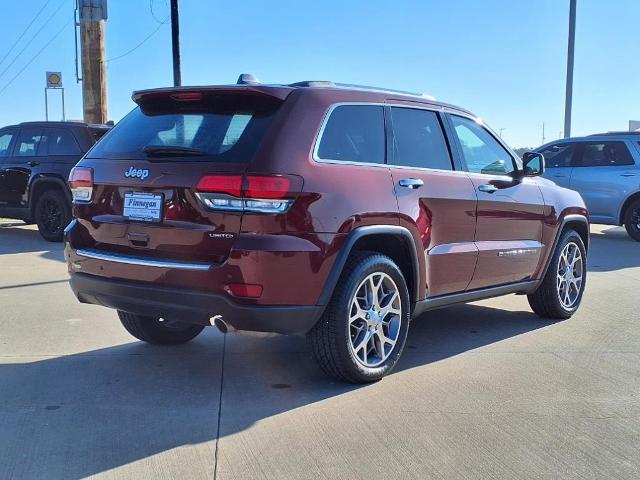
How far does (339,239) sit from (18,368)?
2.42 meters

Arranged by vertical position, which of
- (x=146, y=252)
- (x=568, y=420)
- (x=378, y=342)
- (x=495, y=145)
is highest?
(x=495, y=145)

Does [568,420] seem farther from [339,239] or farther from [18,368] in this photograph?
[18,368]

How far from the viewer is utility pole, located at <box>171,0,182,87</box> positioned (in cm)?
1083

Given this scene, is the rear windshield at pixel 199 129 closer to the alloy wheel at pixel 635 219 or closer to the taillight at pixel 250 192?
the taillight at pixel 250 192

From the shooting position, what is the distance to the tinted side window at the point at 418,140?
4.63 metres

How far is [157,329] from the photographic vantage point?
5.12 metres

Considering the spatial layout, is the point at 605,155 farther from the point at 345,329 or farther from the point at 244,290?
the point at 244,290

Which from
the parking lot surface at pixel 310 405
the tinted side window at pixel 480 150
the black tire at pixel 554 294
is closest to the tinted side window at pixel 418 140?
the tinted side window at pixel 480 150

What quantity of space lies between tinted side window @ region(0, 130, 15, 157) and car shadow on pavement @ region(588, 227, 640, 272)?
932 centimetres

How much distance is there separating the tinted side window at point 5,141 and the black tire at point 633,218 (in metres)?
10.7

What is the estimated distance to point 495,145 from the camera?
5.67 metres

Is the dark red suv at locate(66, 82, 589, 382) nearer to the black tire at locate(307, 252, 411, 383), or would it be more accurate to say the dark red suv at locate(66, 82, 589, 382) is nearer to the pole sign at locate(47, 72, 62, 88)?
the black tire at locate(307, 252, 411, 383)

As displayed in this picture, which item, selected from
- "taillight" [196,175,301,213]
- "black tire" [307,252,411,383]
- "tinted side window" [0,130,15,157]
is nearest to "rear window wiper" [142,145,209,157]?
"taillight" [196,175,301,213]

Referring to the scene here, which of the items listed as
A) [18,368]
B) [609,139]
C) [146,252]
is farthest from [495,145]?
[609,139]
